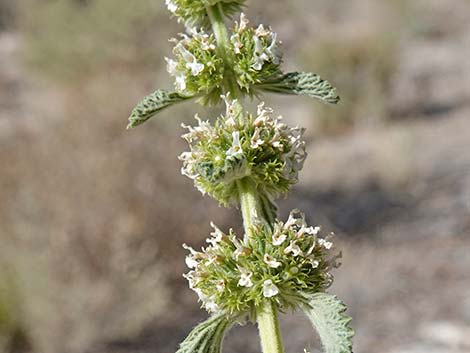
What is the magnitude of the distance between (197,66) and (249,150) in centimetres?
20

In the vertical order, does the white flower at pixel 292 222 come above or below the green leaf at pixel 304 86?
below

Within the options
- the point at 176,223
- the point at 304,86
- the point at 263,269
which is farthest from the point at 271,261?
the point at 176,223

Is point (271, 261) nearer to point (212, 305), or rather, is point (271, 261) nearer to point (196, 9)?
point (212, 305)

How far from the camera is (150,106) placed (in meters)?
1.52

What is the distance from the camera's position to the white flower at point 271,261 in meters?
1.50

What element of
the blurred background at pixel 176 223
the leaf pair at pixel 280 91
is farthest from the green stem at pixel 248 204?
Answer: the blurred background at pixel 176 223

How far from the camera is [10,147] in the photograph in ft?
23.3

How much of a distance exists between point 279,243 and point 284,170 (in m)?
0.15

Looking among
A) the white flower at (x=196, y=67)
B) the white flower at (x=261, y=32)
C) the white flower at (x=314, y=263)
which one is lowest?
the white flower at (x=314, y=263)

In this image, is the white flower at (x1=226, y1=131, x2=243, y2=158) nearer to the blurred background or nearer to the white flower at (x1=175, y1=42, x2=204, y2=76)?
the white flower at (x1=175, y1=42, x2=204, y2=76)

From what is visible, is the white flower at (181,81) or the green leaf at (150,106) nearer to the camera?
the green leaf at (150,106)

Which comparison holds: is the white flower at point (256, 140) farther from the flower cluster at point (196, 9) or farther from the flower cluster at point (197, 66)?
the flower cluster at point (196, 9)

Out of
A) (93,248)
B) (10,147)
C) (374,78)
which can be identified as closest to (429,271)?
(93,248)

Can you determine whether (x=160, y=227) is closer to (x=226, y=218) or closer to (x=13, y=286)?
(x=226, y=218)
